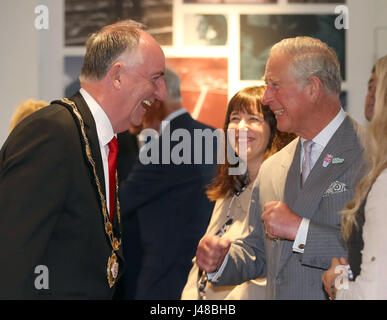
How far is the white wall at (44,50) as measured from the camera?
468cm

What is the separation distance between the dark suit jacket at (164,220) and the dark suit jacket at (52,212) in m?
1.56

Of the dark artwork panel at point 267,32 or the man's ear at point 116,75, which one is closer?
the man's ear at point 116,75

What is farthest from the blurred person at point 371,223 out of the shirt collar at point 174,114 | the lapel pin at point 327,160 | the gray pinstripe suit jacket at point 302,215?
the shirt collar at point 174,114

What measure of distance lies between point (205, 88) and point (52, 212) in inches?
117

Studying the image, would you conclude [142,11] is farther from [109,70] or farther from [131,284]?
[109,70]

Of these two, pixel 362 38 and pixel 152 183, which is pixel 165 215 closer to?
pixel 152 183

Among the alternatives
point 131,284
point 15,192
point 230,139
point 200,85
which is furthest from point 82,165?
point 200,85

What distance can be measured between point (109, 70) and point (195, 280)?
4.09 feet

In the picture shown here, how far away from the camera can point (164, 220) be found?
3.79 metres

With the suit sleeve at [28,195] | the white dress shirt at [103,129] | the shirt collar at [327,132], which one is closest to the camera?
the suit sleeve at [28,195]

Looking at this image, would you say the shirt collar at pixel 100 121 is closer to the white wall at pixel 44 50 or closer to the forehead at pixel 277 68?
the forehead at pixel 277 68

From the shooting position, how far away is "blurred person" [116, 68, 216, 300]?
3.76 metres

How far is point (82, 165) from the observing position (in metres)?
2.07

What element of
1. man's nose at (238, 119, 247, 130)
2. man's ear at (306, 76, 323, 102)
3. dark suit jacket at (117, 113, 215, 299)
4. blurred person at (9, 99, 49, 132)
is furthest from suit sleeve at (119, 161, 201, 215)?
man's ear at (306, 76, 323, 102)
